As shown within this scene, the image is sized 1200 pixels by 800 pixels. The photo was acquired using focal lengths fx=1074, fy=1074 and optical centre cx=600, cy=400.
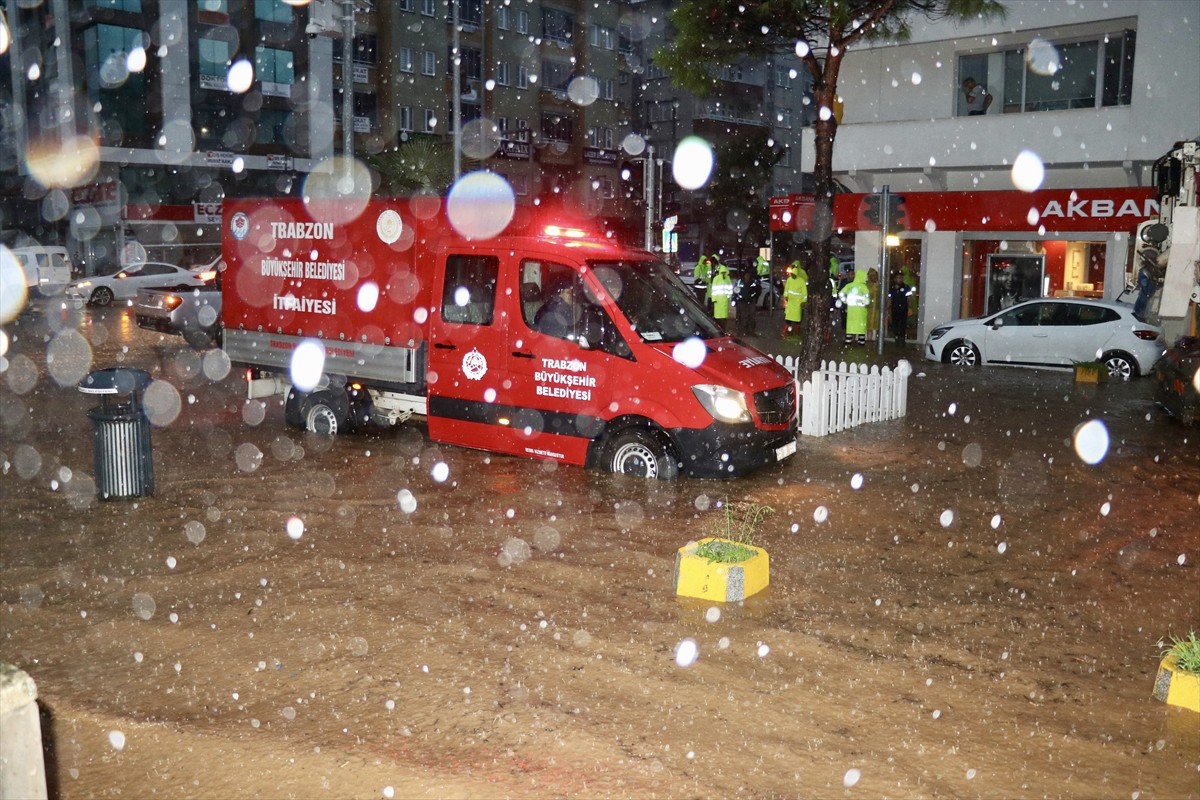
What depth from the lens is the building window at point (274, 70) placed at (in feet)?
161

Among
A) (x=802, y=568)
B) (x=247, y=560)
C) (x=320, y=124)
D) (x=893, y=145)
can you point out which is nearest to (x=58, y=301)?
(x=320, y=124)

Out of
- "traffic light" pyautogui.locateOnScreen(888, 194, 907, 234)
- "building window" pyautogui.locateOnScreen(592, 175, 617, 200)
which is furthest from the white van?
"building window" pyautogui.locateOnScreen(592, 175, 617, 200)

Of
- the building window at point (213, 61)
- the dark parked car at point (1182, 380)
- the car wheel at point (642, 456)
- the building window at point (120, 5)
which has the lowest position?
the car wheel at point (642, 456)

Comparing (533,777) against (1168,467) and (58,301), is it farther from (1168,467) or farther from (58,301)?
(58,301)

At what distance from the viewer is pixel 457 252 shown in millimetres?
10625

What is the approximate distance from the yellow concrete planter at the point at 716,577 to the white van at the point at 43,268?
1395 inches

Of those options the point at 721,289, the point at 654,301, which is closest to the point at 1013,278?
the point at 721,289

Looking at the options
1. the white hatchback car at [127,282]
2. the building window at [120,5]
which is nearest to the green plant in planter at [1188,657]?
the white hatchback car at [127,282]

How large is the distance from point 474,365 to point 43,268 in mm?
32484

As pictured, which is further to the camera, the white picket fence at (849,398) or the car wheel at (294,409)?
the white picket fence at (849,398)

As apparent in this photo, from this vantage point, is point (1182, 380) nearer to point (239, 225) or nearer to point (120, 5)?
point (239, 225)

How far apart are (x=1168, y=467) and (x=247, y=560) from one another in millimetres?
9344

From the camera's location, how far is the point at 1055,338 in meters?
19.5

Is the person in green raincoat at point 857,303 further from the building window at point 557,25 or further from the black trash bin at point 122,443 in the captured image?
the building window at point 557,25
